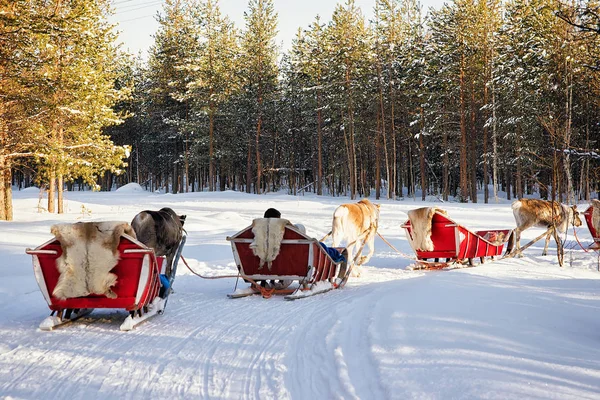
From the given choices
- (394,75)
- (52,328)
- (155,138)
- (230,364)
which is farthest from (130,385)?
(155,138)

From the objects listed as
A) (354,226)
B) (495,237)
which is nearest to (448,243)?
(495,237)

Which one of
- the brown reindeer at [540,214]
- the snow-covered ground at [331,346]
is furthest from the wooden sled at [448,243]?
the snow-covered ground at [331,346]

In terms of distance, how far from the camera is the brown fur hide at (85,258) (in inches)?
243

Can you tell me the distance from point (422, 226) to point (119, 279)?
26.6 ft

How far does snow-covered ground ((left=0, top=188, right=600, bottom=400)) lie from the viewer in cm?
389

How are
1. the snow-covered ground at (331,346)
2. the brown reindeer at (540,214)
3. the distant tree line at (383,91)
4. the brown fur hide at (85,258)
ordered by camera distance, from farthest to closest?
the distant tree line at (383,91)
the brown reindeer at (540,214)
the brown fur hide at (85,258)
the snow-covered ground at (331,346)

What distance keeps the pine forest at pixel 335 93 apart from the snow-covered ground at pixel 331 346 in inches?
532

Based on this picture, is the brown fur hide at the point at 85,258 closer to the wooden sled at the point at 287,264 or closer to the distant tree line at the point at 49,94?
the wooden sled at the point at 287,264

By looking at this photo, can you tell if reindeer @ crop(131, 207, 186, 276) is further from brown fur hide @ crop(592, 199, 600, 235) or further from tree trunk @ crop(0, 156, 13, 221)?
tree trunk @ crop(0, 156, 13, 221)

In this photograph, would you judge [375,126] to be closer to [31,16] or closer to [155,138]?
[155,138]

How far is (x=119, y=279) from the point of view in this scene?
6.29m

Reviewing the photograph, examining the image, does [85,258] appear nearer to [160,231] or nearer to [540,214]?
[160,231]

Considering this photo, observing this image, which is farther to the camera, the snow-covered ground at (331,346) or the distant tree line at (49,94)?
the distant tree line at (49,94)

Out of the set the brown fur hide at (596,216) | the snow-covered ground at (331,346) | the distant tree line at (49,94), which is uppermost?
the distant tree line at (49,94)
